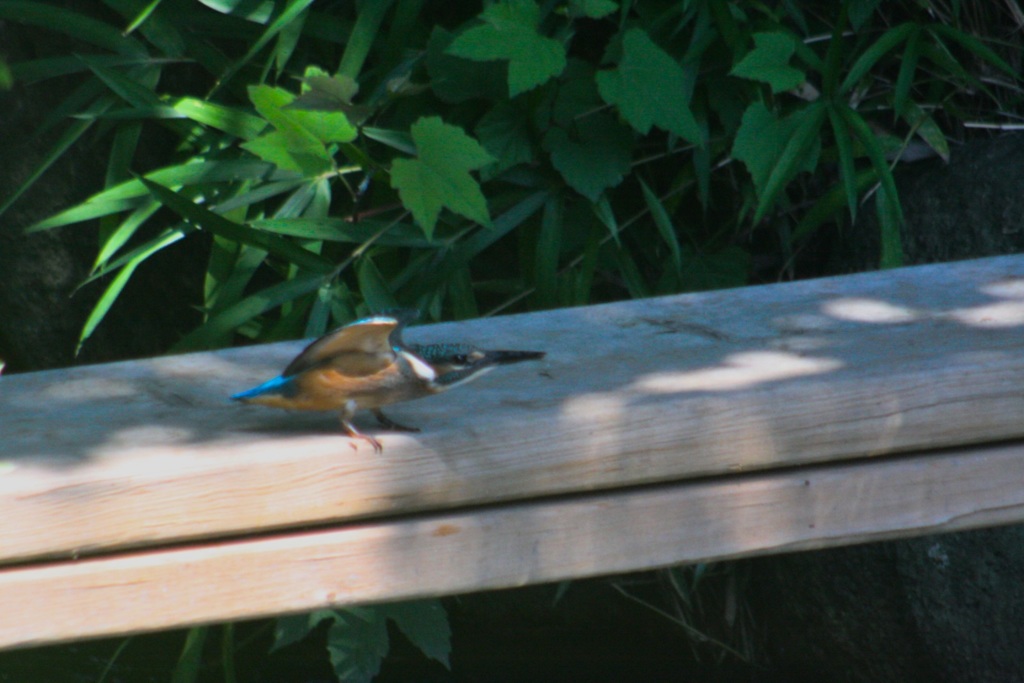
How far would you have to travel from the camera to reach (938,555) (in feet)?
7.52

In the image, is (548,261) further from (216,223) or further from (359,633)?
(359,633)

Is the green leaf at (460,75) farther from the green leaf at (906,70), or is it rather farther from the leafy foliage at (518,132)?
the green leaf at (906,70)

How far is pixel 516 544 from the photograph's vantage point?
1108 millimetres

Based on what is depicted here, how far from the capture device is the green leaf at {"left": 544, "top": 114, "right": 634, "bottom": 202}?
7.16 feet

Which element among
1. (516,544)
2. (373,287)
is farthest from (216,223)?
(516,544)

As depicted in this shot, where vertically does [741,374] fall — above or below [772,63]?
below

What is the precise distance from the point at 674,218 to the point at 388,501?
1701 millimetres

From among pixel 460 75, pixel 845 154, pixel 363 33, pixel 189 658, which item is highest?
pixel 363 33

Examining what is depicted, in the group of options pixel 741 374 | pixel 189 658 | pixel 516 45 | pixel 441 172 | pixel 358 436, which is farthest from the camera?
pixel 189 658

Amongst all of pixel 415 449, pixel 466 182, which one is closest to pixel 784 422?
pixel 415 449

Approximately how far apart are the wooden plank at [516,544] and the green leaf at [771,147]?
101cm

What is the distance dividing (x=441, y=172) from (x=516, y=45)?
0.99ft

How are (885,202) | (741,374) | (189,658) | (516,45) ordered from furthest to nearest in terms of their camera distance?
(885,202), (189,658), (516,45), (741,374)

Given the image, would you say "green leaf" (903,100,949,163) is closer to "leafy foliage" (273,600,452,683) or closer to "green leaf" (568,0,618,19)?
"green leaf" (568,0,618,19)
